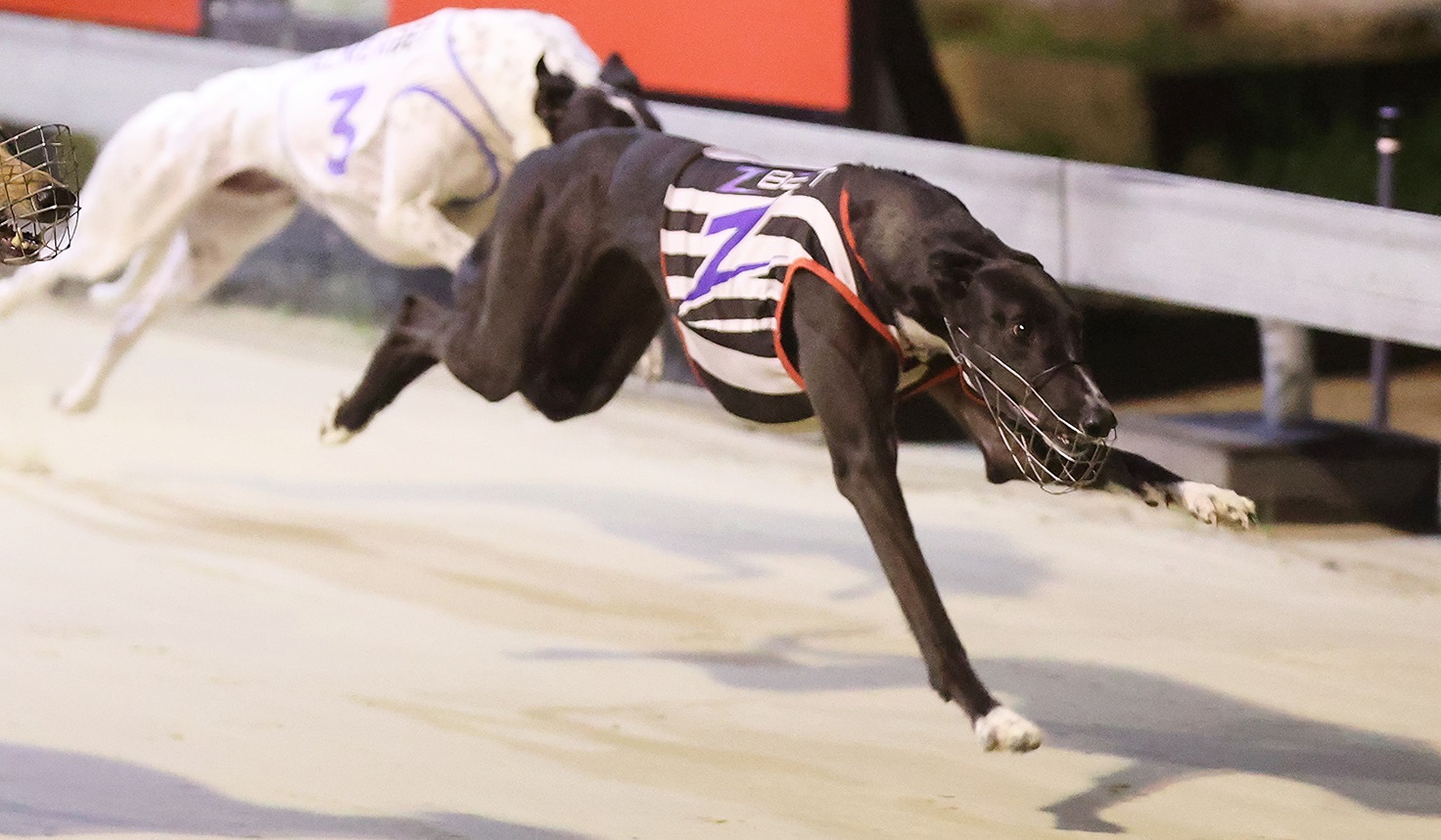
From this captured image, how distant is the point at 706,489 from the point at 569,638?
60.2 inches

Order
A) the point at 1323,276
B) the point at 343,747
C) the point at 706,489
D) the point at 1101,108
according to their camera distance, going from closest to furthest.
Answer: the point at 343,747, the point at 1323,276, the point at 706,489, the point at 1101,108

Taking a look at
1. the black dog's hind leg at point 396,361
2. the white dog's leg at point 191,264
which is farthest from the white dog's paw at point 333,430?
the white dog's leg at point 191,264

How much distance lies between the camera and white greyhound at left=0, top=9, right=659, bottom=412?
5578mm

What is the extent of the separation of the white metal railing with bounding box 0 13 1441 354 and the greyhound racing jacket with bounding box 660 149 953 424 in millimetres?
1931

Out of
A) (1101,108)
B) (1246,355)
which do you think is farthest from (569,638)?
(1101,108)

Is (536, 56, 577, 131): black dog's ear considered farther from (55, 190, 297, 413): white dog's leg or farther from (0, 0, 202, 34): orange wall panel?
(0, 0, 202, 34): orange wall panel

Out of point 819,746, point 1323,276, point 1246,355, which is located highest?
point 1323,276

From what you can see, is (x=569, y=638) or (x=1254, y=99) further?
(x=1254, y=99)

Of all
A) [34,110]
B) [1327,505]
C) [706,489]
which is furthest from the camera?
[34,110]

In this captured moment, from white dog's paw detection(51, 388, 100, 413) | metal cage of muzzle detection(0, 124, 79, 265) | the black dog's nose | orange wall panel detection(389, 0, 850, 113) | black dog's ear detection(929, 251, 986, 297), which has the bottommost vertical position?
white dog's paw detection(51, 388, 100, 413)

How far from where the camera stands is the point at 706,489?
6.51 meters

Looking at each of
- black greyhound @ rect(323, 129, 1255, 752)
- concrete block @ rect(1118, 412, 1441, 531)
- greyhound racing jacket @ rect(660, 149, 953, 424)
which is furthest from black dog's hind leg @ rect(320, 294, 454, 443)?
concrete block @ rect(1118, 412, 1441, 531)

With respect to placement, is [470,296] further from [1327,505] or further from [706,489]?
[1327,505]

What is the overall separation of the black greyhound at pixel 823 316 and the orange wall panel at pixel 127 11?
4605 mm
